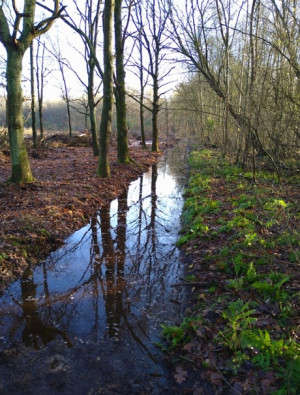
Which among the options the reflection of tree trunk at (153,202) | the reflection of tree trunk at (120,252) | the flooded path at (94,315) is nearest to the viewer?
the flooded path at (94,315)

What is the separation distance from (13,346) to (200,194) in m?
7.71

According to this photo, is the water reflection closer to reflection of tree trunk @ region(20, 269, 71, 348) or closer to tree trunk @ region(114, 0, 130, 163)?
reflection of tree trunk @ region(20, 269, 71, 348)

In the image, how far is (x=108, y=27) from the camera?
10625 millimetres

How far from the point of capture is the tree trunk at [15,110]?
338 inches

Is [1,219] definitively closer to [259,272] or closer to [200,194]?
[259,272]

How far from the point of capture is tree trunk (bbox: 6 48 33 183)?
338 inches

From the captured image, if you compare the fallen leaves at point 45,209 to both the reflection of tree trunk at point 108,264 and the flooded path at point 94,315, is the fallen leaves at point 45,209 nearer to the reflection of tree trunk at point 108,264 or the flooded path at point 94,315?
the flooded path at point 94,315

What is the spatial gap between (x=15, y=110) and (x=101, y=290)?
626 centimetres

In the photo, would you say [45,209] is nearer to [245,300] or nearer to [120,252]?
[120,252]

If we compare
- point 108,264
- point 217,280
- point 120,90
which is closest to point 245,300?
point 217,280

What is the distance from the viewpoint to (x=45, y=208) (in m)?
7.82

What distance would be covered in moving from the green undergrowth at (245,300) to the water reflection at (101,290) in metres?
0.47

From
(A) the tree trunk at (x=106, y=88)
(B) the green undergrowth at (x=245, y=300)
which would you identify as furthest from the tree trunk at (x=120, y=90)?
(B) the green undergrowth at (x=245, y=300)

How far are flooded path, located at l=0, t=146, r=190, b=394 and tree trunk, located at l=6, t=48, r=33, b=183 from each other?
332 cm
